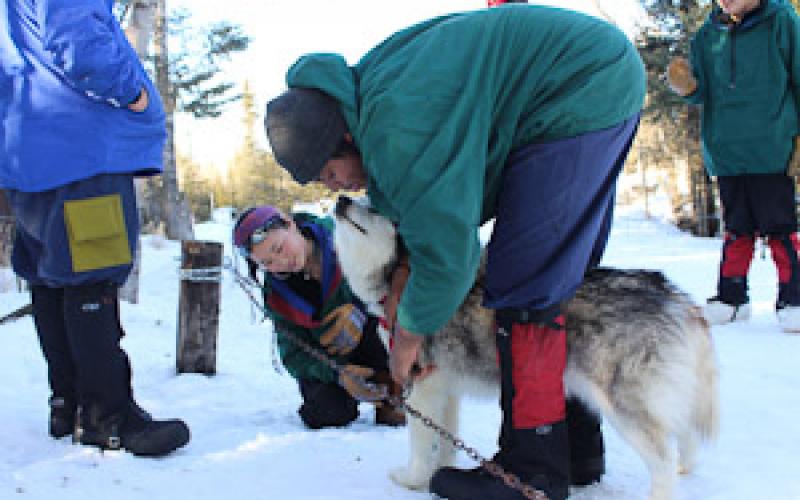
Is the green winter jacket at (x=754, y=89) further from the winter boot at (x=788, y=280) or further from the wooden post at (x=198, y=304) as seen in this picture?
the wooden post at (x=198, y=304)

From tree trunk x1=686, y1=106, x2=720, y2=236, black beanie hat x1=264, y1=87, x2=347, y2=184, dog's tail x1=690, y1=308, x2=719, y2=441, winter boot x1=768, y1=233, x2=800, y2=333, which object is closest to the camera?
black beanie hat x1=264, y1=87, x2=347, y2=184

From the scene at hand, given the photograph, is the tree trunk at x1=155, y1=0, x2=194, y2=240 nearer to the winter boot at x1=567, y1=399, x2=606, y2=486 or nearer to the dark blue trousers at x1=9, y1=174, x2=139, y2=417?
the dark blue trousers at x1=9, y1=174, x2=139, y2=417

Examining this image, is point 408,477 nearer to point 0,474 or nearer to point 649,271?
point 649,271

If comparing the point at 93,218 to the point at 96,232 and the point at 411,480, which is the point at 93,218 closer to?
the point at 96,232

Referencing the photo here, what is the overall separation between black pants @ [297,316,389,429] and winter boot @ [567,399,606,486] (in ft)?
3.28

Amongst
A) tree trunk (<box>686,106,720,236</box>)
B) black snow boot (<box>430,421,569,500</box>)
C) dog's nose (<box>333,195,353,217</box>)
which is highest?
dog's nose (<box>333,195,353,217</box>)

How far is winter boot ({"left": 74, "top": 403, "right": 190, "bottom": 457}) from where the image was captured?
7.45 ft

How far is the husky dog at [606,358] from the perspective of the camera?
1.86 metres

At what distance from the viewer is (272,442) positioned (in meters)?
2.54

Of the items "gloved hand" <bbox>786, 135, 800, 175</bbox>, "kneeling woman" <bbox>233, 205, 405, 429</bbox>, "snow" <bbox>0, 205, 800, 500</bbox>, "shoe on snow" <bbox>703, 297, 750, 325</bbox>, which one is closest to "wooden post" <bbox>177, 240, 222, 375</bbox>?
"snow" <bbox>0, 205, 800, 500</bbox>

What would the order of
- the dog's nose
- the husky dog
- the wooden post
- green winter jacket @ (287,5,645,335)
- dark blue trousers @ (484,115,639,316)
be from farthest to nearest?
the wooden post, the dog's nose, the husky dog, dark blue trousers @ (484,115,639,316), green winter jacket @ (287,5,645,335)

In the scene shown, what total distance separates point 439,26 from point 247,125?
4452 centimetres

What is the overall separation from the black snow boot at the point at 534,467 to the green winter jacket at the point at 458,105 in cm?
50

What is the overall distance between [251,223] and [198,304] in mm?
1066
